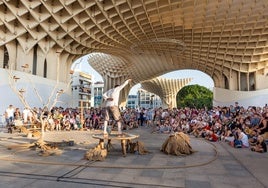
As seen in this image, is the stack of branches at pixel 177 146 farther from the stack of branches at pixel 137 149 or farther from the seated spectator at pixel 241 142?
the seated spectator at pixel 241 142

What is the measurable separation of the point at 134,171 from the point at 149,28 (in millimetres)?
23534

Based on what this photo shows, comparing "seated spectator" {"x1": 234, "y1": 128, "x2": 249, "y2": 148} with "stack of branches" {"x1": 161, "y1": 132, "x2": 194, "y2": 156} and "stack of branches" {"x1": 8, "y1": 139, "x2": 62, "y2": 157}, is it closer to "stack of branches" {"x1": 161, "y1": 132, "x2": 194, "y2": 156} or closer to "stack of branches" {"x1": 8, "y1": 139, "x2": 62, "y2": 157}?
"stack of branches" {"x1": 161, "y1": 132, "x2": 194, "y2": 156}

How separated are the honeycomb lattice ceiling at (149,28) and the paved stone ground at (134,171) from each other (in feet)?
57.3

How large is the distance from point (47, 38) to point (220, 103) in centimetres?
2746

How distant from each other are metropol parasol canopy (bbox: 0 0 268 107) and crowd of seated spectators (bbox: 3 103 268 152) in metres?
8.00

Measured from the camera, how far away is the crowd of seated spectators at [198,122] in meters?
11.4

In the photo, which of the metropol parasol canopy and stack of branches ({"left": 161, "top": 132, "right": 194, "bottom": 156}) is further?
the metropol parasol canopy

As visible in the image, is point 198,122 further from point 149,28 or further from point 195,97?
point 195,97

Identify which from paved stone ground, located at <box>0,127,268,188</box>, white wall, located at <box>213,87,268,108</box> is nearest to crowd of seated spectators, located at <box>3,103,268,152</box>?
paved stone ground, located at <box>0,127,268,188</box>

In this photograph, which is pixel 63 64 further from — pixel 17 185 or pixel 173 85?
pixel 173 85

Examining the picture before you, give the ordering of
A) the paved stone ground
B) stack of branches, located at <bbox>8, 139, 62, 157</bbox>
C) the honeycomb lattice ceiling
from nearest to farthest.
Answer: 1. the paved stone ground
2. stack of branches, located at <bbox>8, 139, 62, 157</bbox>
3. the honeycomb lattice ceiling

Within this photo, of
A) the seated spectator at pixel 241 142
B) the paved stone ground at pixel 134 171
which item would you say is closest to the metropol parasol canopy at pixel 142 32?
the seated spectator at pixel 241 142

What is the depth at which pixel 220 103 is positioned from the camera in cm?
3928

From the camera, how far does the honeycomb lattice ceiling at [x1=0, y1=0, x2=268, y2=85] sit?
2248 centimetres
